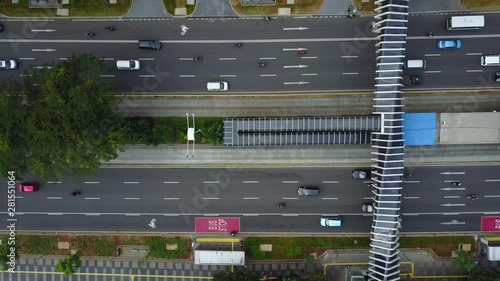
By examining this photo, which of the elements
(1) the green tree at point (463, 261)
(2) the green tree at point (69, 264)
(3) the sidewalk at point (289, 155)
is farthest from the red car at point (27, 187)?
(1) the green tree at point (463, 261)

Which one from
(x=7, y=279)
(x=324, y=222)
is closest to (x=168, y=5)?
(x=324, y=222)

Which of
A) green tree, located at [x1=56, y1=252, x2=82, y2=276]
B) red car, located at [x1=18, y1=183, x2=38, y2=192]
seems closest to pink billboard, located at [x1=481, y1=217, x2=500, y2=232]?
green tree, located at [x1=56, y1=252, x2=82, y2=276]

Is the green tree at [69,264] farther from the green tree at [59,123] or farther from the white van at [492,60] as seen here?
the white van at [492,60]

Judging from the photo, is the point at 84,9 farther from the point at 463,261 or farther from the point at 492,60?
the point at 463,261

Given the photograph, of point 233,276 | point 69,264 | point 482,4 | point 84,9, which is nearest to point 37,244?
point 69,264

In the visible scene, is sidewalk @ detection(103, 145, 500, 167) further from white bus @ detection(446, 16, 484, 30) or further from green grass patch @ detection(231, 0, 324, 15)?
green grass patch @ detection(231, 0, 324, 15)

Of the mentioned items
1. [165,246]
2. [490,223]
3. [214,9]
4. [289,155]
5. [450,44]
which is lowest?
[165,246]
